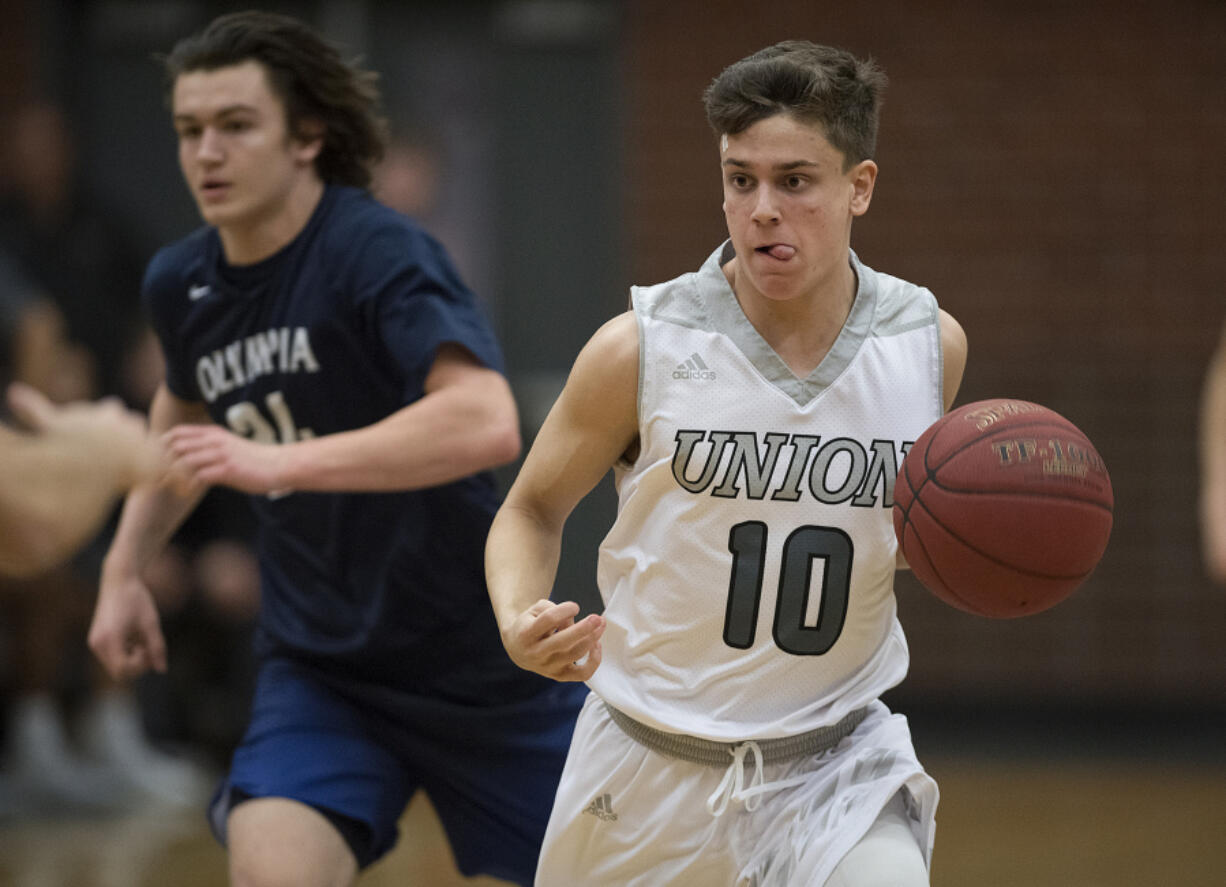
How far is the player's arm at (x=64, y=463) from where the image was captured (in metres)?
2.21

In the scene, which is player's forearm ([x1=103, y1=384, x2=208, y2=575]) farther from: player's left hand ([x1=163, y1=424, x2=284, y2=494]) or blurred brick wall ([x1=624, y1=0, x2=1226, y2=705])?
blurred brick wall ([x1=624, y1=0, x2=1226, y2=705])

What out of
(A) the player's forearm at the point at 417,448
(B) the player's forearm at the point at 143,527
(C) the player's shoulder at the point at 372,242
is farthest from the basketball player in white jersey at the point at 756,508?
(B) the player's forearm at the point at 143,527

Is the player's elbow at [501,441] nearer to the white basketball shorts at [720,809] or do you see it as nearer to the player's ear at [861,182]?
the white basketball shorts at [720,809]

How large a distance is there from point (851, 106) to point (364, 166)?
1563 millimetres

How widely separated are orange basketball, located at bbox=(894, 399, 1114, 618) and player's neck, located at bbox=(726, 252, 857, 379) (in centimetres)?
30

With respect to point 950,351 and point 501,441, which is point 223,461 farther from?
point 950,351

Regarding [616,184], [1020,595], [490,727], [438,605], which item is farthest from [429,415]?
[616,184]

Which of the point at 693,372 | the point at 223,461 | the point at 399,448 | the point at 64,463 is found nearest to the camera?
the point at 64,463

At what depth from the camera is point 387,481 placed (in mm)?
3186

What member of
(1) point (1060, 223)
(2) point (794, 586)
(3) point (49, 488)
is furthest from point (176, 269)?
(1) point (1060, 223)

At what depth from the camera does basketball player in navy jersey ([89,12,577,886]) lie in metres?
3.26

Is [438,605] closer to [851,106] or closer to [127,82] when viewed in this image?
[851,106]

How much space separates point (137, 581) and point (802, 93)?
1.95 meters

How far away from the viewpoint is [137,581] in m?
3.64
